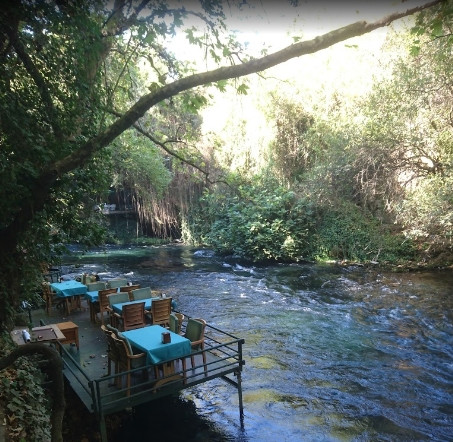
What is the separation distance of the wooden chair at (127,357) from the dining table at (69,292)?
17.2 feet

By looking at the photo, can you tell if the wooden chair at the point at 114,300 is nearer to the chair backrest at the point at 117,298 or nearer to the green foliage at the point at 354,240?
the chair backrest at the point at 117,298

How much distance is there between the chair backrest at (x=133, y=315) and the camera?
9.89m

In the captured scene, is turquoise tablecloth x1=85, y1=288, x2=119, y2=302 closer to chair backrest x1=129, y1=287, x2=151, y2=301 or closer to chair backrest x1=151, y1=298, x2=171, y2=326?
chair backrest x1=129, y1=287, x2=151, y2=301

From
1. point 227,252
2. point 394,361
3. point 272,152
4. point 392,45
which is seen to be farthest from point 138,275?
point 392,45

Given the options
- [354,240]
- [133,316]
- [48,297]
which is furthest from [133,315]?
[354,240]

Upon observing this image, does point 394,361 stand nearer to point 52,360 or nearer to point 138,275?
point 52,360

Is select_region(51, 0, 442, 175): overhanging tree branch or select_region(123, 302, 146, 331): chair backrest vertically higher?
select_region(51, 0, 442, 175): overhanging tree branch

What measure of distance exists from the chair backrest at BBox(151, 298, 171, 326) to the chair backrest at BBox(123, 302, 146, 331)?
0.29 metres

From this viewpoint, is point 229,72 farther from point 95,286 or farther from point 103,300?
point 95,286

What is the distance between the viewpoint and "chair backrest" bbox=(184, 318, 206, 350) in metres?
8.29

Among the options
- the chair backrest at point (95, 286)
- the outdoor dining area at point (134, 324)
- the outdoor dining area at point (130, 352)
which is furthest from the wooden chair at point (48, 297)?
the chair backrest at point (95, 286)

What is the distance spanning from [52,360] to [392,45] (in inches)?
852

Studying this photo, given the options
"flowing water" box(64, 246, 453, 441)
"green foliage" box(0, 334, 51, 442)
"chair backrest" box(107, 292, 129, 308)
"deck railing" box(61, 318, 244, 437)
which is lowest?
"flowing water" box(64, 246, 453, 441)

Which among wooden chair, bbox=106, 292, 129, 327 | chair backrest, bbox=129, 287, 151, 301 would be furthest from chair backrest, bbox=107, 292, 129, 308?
chair backrest, bbox=129, 287, 151, 301
